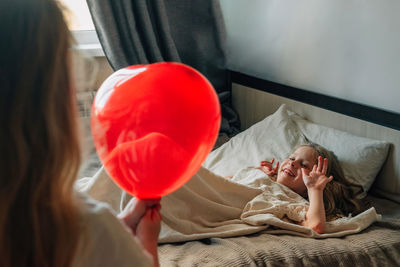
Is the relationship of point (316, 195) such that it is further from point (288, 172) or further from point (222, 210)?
point (222, 210)

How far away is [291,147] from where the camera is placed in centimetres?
220

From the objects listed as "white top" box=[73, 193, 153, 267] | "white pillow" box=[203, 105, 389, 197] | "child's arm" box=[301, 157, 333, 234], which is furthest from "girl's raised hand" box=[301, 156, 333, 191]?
"white top" box=[73, 193, 153, 267]

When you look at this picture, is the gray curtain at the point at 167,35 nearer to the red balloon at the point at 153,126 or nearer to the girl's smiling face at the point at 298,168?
the girl's smiling face at the point at 298,168

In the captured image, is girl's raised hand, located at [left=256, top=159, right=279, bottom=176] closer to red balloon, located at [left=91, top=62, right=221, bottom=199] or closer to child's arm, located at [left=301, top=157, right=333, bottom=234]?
child's arm, located at [left=301, top=157, right=333, bottom=234]

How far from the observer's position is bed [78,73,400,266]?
1539mm

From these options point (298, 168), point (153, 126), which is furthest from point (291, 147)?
point (153, 126)

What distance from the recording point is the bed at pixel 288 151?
1539mm

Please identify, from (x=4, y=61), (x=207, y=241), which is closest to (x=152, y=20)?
(x=207, y=241)

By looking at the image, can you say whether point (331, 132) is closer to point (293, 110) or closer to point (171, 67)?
point (293, 110)

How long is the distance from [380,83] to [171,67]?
1286 mm

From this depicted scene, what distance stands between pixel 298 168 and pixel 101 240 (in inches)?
49.4

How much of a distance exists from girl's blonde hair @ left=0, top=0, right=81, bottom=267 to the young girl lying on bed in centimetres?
110

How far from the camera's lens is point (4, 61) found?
70 centimetres

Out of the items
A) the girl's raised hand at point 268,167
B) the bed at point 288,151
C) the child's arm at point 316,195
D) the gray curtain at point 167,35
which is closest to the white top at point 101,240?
the bed at point 288,151
